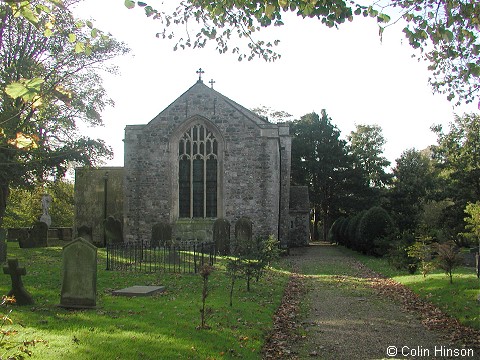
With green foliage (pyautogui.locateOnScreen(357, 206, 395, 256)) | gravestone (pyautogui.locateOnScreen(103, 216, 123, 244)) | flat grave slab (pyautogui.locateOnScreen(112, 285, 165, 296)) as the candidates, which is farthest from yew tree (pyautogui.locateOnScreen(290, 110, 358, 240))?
flat grave slab (pyautogui.locateOnScreen(112, 285, 165, 296))

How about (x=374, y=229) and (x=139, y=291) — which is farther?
(x=374, y=229)

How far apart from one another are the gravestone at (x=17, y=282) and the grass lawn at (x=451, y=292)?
8.44 m

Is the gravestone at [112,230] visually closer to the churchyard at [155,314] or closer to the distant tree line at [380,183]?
the churchyard at [155,314]

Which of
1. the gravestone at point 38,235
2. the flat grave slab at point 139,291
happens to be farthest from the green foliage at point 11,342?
the gravestone at point 38,235

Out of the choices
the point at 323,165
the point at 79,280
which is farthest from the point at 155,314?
the point at 323,165

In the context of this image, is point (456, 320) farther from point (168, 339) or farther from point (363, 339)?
point (168, 339)

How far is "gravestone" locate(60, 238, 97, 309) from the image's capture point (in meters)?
8.88

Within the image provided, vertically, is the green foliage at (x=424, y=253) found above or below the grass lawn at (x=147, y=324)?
Result: above

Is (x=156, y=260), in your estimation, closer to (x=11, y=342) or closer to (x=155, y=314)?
(x=155, y=314)

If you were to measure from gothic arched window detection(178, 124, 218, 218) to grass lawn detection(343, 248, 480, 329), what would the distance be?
36.9 ft

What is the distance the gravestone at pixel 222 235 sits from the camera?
22.8m

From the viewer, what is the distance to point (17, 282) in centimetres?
909

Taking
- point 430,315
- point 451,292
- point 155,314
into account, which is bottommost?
point 430,315

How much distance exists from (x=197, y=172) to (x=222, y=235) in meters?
4.14
